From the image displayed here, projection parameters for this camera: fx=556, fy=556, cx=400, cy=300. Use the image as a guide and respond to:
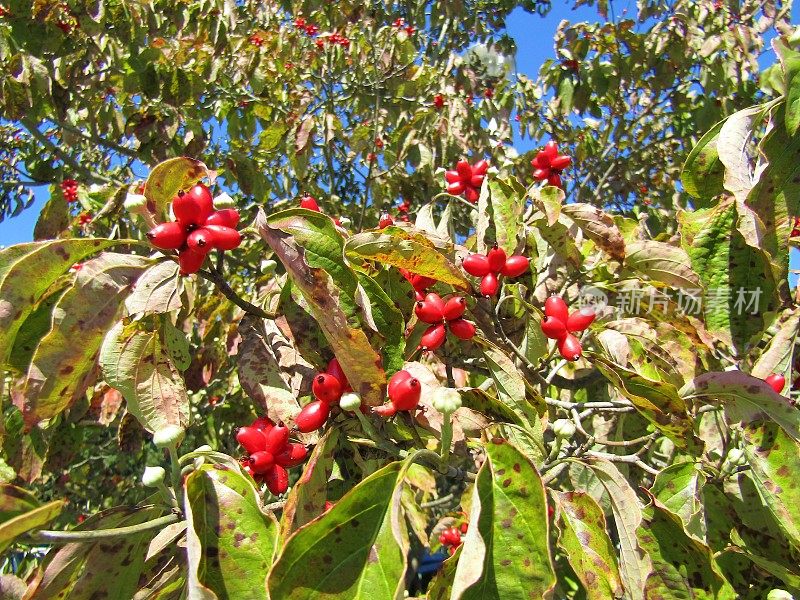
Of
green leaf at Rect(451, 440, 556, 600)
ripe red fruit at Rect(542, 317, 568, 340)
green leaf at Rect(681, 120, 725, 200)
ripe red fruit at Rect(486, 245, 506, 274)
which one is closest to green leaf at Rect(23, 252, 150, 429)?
green leaf at Rect(451, 440, 556, 600)

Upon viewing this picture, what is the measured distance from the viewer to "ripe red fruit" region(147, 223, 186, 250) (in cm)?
115

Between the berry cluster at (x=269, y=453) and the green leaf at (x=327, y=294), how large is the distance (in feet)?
0.88

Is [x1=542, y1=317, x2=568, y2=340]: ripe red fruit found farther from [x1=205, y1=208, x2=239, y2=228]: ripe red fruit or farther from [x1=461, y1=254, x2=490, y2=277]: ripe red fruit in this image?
[x1=205, y1=208, x2=239, y2=228]: ripe red fruit

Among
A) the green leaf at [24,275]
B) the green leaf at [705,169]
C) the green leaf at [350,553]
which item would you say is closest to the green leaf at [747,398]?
the green leaf at [705,169]

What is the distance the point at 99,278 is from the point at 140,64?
3.00 m

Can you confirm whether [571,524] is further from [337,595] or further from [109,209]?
[109,209]

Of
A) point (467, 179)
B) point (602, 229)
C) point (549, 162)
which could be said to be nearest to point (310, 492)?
point (602, 229)

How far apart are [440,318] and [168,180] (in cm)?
71

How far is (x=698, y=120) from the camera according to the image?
13.8ft

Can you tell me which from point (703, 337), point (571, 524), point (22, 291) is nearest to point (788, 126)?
point (703, 337)

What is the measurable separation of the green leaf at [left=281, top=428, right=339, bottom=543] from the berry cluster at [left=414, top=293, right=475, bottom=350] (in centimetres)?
34

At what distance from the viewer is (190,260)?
1.17 meters

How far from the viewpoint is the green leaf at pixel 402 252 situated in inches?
46.9

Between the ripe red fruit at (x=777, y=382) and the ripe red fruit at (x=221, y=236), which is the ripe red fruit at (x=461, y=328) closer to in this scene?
the ripe red fruit at (x=221, y=236)
